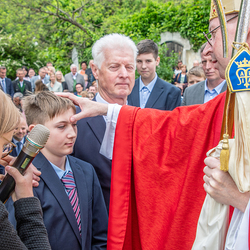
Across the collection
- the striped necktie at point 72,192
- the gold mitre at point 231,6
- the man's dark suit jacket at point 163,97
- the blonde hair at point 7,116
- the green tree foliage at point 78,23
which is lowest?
the striped necktie at point 72,192

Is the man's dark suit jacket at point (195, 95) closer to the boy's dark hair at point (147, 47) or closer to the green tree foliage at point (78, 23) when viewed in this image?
the boy's dark hair at point (147, 47)

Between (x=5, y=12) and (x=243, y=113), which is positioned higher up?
(x=5, y=12)

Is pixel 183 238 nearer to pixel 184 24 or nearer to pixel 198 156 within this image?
pixel 198 156

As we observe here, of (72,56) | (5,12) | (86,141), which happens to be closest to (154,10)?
(72,56)

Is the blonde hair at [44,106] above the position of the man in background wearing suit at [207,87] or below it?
below

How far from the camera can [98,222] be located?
1.88m

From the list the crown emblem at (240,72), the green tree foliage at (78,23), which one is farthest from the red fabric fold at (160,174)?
the green tree foliage at (78,23)

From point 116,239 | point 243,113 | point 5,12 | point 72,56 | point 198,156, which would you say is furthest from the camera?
point 5,12

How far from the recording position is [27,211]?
48.0 inches

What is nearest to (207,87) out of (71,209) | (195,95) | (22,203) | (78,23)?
(195,95)

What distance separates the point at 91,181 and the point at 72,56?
15355 mm

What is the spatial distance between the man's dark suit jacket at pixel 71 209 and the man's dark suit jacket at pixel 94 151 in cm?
19

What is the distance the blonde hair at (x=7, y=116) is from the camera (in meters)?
1.14

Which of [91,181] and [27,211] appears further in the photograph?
[91,181]
